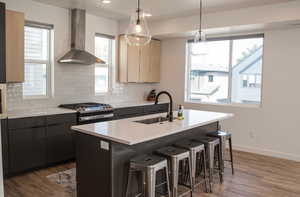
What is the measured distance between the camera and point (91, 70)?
5.20 meters

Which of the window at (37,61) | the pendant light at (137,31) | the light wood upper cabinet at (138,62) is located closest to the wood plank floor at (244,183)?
the window at (37,61)

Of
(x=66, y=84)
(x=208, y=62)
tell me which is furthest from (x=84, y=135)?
(x=208, y=62)

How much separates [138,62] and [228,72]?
2017 millimetres

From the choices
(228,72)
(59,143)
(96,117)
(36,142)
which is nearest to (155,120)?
(96,117)

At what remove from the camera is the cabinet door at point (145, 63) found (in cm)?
587

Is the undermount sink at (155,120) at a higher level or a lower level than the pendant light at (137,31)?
lower

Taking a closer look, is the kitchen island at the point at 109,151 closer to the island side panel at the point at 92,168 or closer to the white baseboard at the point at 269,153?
the island side panel at the point at 92,168

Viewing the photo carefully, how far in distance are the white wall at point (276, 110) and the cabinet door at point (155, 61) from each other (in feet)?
6.20

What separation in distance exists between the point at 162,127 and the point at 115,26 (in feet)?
11.4

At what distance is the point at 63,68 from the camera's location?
186 inches

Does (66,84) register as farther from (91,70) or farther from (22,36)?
(22,36)

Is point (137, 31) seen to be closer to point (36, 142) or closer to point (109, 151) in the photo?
point (109, 151)

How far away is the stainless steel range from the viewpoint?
14.1 feet

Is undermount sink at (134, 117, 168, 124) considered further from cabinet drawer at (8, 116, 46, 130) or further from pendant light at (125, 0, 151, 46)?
cabinet drawer at (8, 116, 46, 130)
